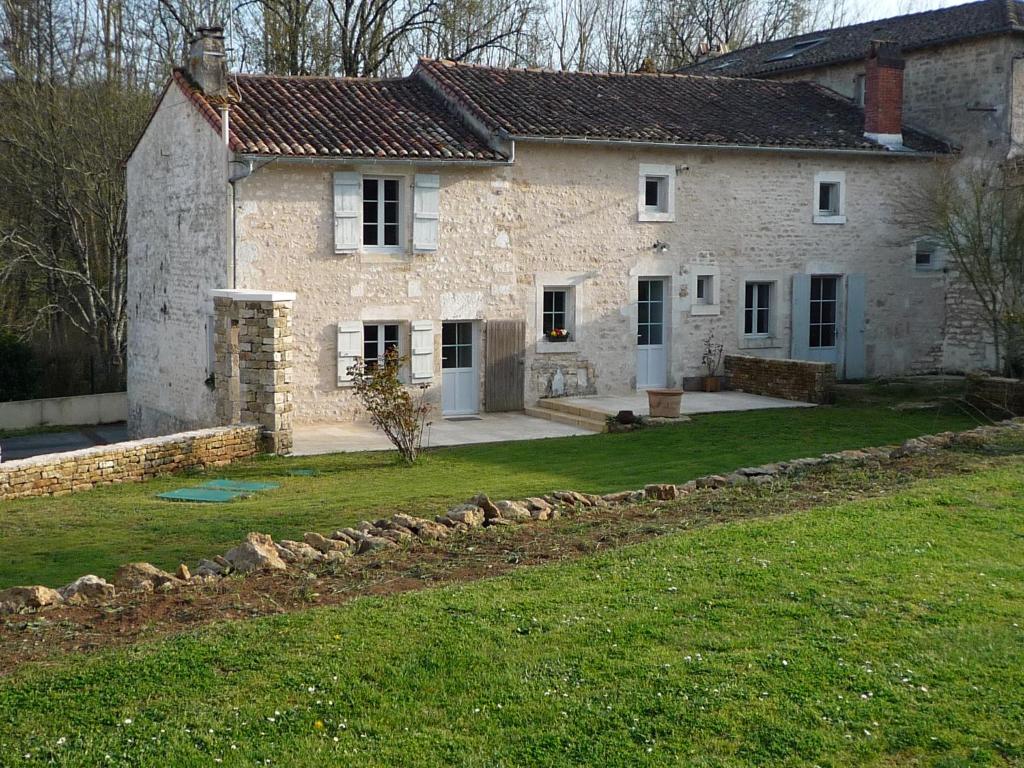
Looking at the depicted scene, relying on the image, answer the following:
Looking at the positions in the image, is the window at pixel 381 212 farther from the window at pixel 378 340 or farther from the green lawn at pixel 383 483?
the green lawn at pixel 383 483

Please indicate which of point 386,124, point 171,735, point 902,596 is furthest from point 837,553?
point 386,124

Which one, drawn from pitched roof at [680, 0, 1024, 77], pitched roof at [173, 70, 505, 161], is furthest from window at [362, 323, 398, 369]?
pitched roof at [680, 0, 1024, 77]

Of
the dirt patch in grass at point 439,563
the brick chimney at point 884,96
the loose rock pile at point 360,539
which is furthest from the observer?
the brick chimney at point 884,96

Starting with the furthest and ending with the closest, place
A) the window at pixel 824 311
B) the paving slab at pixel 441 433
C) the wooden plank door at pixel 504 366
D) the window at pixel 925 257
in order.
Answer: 1. the window at pixel 925 257
2. the window at pixel 824 311
3. the wooden plank door at pixel 504 366
4. the paving slab at pixel 441 433

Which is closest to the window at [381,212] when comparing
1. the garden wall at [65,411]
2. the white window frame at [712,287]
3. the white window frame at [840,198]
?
the white window frame at [712,287]

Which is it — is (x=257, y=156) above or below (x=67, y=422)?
above

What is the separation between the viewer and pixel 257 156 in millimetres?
17984

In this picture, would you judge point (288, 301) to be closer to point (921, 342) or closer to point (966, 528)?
point (966, 528)

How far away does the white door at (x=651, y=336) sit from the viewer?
22219mm

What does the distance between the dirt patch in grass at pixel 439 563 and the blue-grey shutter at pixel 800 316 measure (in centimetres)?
1140

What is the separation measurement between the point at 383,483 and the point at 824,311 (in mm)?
12468

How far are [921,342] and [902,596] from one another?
18.2 metres

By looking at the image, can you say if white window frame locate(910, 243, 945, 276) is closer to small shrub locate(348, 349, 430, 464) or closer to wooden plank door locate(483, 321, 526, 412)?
wooden plank door locate(483, 321, 526, 412)


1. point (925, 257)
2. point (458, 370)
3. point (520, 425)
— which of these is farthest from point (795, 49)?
point (520, 425)
